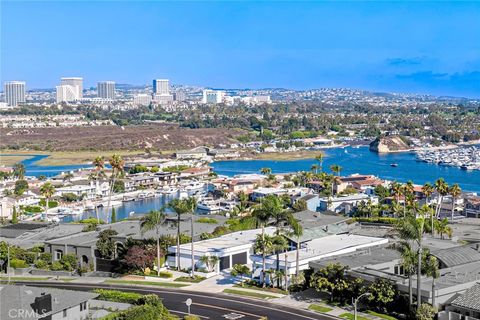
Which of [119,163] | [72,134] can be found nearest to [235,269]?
[119,163]

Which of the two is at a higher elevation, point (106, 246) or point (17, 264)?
point (106, 246)

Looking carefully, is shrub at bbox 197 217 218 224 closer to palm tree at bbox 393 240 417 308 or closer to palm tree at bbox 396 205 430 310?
palm tree at bbox 393 240 417 308

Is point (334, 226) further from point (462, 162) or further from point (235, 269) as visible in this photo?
point (462, 162)

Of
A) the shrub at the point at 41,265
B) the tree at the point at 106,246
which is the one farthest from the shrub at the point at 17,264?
the tree at the point at 106,246

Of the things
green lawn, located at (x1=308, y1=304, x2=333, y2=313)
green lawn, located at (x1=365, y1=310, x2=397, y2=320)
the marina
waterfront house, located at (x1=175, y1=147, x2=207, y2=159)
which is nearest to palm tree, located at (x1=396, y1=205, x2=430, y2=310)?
green lawn, located at (x1=365, y1=310, x2=397, y2=320)

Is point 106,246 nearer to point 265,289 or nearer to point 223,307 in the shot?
point 265,289

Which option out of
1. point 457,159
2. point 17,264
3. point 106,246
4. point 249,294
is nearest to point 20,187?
point 17,264

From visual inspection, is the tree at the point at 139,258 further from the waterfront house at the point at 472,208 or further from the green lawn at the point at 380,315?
the waterfront house at the point at 472,208
